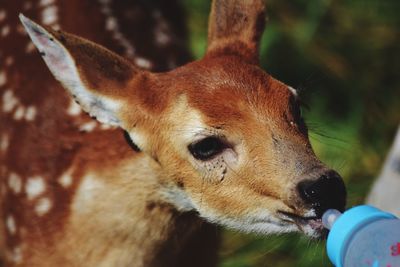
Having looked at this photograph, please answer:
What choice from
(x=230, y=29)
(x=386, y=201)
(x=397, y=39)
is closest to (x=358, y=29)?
(x=397, y=39)

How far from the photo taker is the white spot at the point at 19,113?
2.94 m

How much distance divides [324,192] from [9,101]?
136cm

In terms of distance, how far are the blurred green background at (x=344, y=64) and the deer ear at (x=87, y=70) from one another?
50.0 inches

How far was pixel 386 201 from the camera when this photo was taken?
3.14 metres

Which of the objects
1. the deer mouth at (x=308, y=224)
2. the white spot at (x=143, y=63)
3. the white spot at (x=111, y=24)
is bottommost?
the white spot at (x=143, y=63)

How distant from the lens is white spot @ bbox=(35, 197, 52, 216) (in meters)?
2.71

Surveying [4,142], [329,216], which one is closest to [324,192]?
[329,216]

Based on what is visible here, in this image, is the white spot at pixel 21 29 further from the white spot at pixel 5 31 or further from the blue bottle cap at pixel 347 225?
the blue bottle cap at pixel 347 225

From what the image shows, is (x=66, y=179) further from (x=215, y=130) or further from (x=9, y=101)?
(x=215, y=130)

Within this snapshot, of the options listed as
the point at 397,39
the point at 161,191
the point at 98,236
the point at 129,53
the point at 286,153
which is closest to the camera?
the point at 286,153

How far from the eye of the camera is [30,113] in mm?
2916

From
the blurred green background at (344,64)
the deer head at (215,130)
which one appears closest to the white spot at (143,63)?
the deer head at (215,130)

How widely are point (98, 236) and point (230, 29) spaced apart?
27.3 inches

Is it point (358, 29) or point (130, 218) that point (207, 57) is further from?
point (358, 29)
